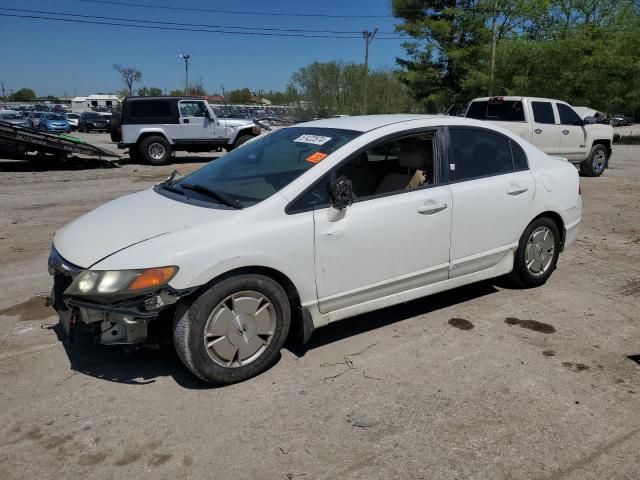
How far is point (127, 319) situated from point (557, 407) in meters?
2.45

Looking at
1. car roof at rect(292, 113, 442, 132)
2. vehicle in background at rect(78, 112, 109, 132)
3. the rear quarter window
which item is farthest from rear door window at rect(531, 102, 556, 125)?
vehicle in background at rect(78, 112, 109, 132)

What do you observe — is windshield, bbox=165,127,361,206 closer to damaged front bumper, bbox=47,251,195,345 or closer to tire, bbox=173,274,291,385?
tire, bbox=173,274,291,385

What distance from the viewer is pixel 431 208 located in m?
3.84

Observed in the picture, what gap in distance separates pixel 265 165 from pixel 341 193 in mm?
909

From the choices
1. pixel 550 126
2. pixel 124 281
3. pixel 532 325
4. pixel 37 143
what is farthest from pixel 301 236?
pixel 37 143

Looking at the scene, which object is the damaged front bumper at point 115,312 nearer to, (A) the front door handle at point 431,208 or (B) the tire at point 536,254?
(A) the front door handle at point 431,208

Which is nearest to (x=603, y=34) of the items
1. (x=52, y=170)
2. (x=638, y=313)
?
(x=52, y=170)

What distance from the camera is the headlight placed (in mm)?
2895

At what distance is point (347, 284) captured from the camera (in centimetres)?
352

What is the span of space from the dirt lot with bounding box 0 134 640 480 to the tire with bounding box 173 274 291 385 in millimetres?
136

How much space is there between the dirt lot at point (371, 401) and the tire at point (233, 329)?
14 centimetres

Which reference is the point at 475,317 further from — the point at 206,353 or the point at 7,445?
the point at 7,445

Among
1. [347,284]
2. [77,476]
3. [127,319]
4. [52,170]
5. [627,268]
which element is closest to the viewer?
[77,476]

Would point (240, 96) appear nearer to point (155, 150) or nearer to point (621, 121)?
point (621, 121)
